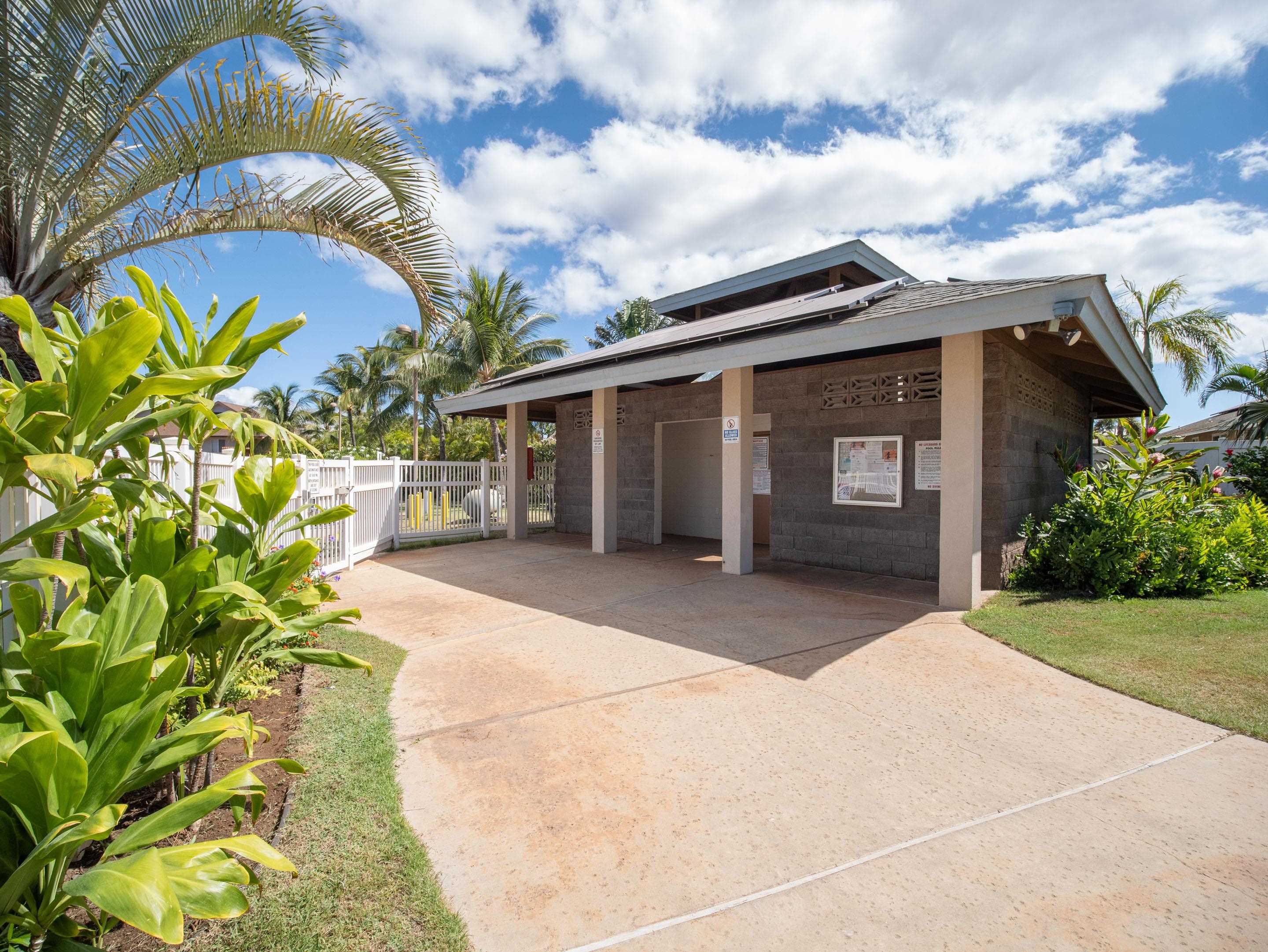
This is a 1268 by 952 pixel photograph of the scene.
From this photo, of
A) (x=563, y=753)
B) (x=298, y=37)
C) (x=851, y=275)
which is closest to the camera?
(x=563, y=753)

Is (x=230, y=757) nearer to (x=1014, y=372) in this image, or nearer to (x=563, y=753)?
(x=563, y=753)

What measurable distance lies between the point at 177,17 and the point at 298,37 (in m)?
0.69

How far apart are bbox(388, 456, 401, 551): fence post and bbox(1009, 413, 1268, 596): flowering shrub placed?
9.95 m

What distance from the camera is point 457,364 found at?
25.5 meters

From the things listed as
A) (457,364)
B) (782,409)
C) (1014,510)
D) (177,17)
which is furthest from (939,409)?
(457,364)

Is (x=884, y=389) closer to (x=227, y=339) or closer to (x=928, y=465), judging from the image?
(x=928, y=465)

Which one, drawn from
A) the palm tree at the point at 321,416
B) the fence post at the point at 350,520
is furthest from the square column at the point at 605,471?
the palm tree at the point at 321,416

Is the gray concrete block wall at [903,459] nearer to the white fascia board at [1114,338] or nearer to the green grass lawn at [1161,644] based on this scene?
the white fascia board at [1114,338]

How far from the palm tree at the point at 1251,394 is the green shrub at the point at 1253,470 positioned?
0.92 metres

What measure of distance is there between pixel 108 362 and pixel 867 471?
834 centimetres

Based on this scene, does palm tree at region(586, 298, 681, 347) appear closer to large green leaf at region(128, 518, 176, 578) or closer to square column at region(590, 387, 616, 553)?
square column at region(590, 387, 616, 553)

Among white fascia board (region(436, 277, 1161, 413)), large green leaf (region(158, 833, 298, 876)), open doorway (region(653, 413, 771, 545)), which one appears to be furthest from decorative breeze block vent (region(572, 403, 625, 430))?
large green leaf (region(158, 833, 298, 876))

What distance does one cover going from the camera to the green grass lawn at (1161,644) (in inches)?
166

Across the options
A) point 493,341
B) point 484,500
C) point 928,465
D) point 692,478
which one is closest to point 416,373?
point 493,341
